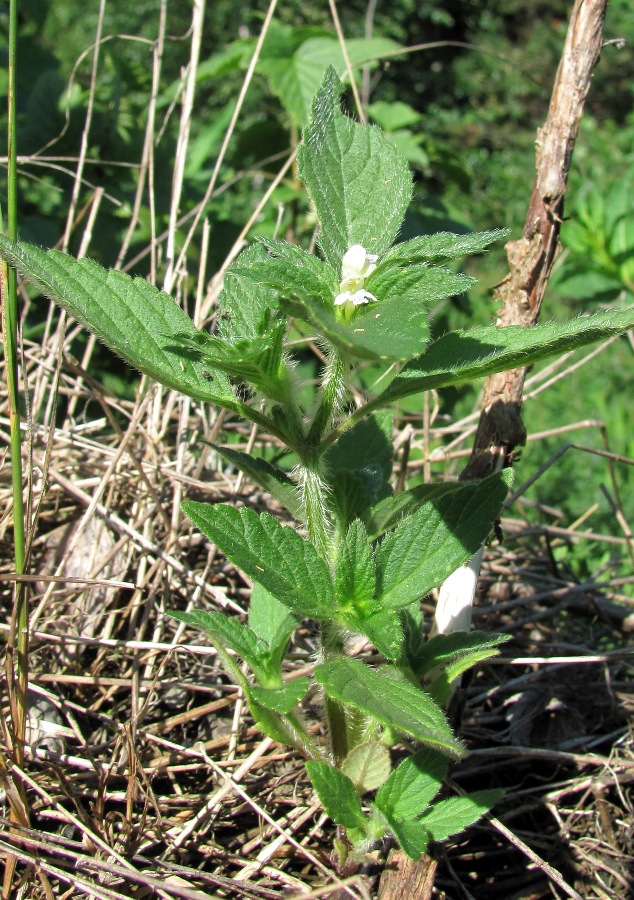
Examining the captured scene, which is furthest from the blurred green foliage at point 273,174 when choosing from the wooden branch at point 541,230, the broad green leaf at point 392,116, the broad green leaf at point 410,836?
the broad green leaf at point 410,836

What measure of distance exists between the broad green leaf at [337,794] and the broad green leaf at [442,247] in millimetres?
518

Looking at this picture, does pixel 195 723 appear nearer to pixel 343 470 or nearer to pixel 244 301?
pixel 343 470

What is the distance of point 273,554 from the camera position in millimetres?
855

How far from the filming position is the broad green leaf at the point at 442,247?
0.82 metres

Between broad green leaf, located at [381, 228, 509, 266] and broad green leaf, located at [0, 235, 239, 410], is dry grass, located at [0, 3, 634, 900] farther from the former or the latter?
broad green leaf, located at [381, 228, 509, 266]

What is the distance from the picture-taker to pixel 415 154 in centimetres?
227

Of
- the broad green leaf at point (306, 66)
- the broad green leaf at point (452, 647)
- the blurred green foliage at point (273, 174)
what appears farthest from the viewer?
the broad green leaf at point (306, 66)

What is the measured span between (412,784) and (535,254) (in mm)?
664

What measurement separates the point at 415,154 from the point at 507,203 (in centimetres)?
492

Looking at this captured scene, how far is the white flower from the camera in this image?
2.70 ft

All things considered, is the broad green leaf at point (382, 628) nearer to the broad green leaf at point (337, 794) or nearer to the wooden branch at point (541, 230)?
the broad green leaf at point (337, 794)

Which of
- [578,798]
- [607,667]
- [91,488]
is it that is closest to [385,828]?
[578,798]

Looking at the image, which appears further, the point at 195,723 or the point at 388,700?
the point at 195,723

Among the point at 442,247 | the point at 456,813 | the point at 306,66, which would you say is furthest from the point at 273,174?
the point at 456,813
